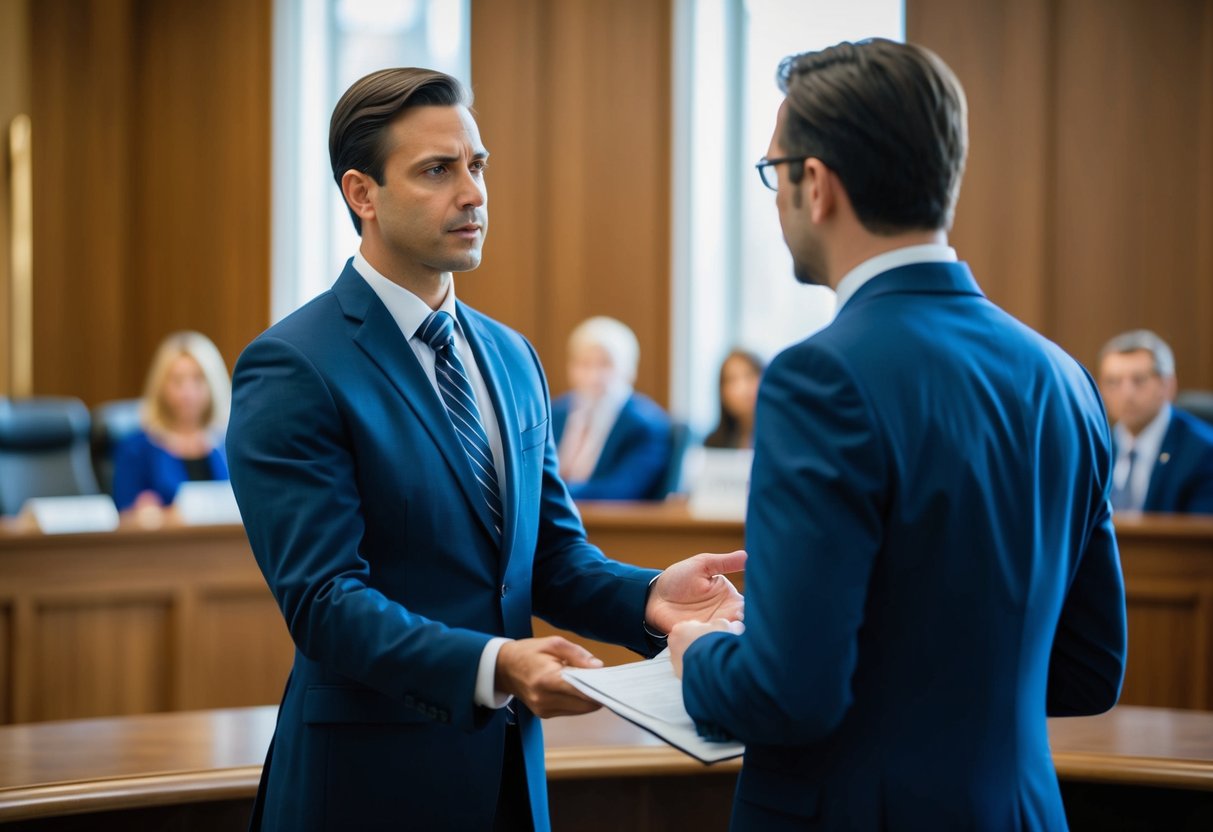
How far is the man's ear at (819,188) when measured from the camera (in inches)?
51.9

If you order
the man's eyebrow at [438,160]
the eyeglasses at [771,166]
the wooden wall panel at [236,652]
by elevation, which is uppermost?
the man's eyebrow at [438,160]

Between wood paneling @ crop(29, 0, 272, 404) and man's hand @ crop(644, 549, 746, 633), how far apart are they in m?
6.81

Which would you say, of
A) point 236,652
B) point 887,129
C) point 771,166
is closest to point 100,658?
point 236,652

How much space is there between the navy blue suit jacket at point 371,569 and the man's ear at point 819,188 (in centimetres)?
60

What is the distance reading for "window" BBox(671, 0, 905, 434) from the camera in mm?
7734

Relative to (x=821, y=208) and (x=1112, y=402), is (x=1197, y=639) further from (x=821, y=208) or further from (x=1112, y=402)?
(x=821, y=208)

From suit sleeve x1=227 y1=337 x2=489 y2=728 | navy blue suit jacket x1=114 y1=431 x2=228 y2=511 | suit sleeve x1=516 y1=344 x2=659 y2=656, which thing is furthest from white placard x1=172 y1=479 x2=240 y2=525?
suit sleeve x1=227 y1=337 x2=489 y2=728

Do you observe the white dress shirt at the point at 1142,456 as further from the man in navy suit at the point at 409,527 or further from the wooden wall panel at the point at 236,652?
the man in navy suit at the point at 409,527

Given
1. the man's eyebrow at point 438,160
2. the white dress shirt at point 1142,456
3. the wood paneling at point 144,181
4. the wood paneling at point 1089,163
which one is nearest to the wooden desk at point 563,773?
the man's eyebrow at point 438,160

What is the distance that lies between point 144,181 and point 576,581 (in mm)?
7412

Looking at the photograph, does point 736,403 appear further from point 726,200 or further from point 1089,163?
point 1089,163

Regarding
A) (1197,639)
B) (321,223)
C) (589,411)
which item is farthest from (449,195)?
(321,223)

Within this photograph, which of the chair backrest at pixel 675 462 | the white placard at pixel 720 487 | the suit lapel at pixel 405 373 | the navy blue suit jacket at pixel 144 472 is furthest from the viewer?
the chair backrest at pixel 675 462

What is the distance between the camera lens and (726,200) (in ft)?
26.0
